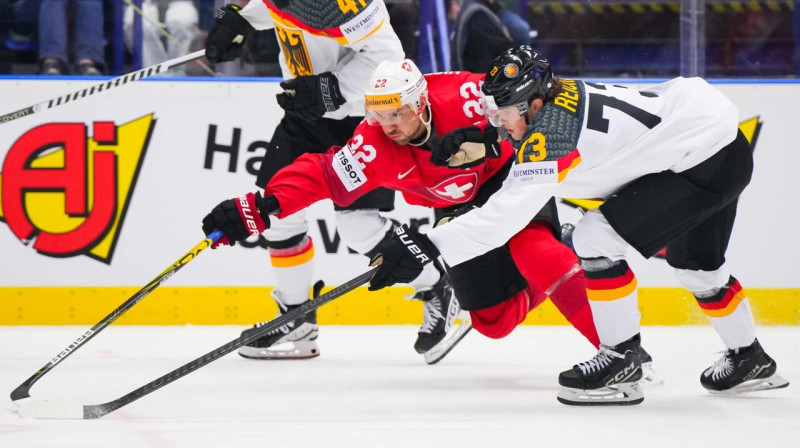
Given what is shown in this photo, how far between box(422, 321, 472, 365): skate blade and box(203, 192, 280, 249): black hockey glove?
90 cm

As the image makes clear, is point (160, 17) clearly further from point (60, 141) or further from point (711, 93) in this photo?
point (711, 93)

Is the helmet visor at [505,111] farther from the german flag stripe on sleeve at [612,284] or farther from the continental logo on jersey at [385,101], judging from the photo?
the german flag stripe on sleeve at [612,284]

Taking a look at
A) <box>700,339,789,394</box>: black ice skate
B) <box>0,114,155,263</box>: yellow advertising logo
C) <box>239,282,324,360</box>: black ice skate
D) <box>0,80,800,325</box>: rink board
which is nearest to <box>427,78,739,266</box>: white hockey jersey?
<box>700,339,789,394</box>: black ice skate

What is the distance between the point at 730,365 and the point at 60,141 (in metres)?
2.89

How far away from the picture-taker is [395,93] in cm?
312

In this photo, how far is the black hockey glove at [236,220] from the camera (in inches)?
122

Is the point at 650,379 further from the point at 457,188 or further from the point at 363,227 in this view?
the point at 363,227

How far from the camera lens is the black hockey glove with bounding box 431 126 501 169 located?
10.4 ft

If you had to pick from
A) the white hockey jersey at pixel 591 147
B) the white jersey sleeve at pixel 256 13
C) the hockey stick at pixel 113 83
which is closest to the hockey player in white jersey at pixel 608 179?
the white hockey jersey at pixel 591 147

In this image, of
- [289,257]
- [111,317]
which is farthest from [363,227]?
[111,317]

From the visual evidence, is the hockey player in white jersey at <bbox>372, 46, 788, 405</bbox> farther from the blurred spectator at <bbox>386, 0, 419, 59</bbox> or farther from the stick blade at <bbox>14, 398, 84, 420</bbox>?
the blurred spectator at <bbox>386, 0, 419, 59</bbox>

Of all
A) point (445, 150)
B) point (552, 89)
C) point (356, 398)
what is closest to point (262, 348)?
point (356, 398)

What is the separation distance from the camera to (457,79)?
3395 millimetres

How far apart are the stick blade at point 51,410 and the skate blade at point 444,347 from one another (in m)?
1.33
